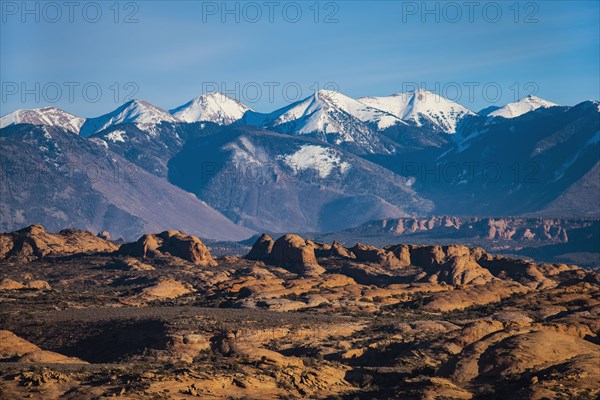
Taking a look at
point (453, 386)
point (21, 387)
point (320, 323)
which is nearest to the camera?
point (21, 387)

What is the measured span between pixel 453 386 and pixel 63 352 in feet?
140

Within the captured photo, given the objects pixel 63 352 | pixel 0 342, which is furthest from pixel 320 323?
pixel 0 342

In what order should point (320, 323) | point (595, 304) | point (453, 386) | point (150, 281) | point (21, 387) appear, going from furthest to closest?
1. point (150, 281)
2. point (595, 304)
3. point (320, 323)
4. point (453, 386)
5. point (21, 387)

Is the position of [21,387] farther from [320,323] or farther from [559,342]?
[320,323]

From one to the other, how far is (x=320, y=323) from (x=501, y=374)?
120 ft

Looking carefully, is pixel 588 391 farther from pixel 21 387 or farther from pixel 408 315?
pixel 408 315

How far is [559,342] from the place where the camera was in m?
95.1

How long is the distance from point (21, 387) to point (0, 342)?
28.7m

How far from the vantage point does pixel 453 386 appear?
78250 mm

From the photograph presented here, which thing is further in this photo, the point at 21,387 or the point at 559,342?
the point at 559,342

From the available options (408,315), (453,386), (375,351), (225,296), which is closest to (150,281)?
(225,296)

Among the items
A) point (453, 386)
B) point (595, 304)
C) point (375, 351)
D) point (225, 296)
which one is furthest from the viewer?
point (225, 296)

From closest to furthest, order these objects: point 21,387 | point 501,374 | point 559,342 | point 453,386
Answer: point 21,387 → point 453,386 → point 501,374 → point 559,342

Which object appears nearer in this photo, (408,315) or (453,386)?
(453,386)
